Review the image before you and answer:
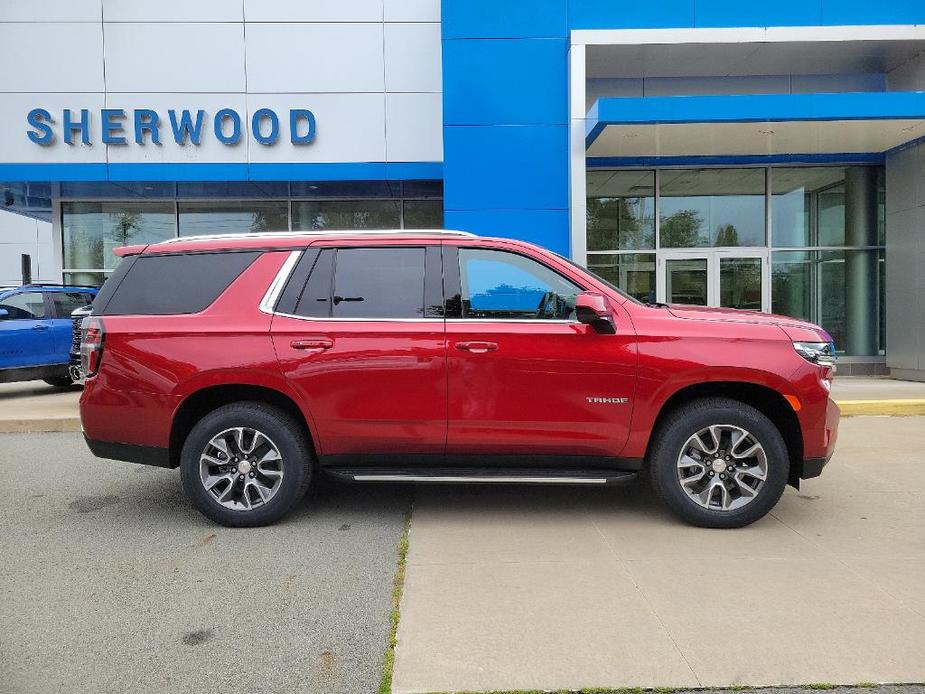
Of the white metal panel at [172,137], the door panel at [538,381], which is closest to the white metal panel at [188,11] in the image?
the white metal panel at [172,137]

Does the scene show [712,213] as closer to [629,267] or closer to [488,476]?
[629,267]

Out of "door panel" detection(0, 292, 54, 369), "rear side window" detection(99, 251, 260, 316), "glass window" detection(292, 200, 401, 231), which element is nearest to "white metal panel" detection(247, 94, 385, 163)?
"glass window" detection(292, 200, 401, 231)

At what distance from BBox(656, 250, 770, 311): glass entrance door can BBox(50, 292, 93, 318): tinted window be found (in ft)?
34.3

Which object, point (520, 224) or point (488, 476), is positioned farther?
point (520, 224)

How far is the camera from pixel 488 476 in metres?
4.37

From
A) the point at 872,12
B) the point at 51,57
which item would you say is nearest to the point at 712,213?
the point at 872,12

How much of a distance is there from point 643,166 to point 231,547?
10879 mm

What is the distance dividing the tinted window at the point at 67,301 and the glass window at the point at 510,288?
30.5ft

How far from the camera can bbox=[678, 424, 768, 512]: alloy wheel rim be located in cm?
434

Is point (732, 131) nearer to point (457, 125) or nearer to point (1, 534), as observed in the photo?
point (457, 125)

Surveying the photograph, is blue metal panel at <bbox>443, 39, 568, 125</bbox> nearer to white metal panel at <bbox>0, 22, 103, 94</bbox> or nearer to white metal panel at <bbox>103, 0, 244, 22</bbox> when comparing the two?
white metal panel at <bbox>103, 0, 244, 22</bbox>

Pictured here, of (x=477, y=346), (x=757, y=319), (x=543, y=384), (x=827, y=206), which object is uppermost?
(x=827, y=206)

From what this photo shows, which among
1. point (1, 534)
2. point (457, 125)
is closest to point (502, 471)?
point (1, 534)

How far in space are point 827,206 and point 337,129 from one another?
31.2 feet
